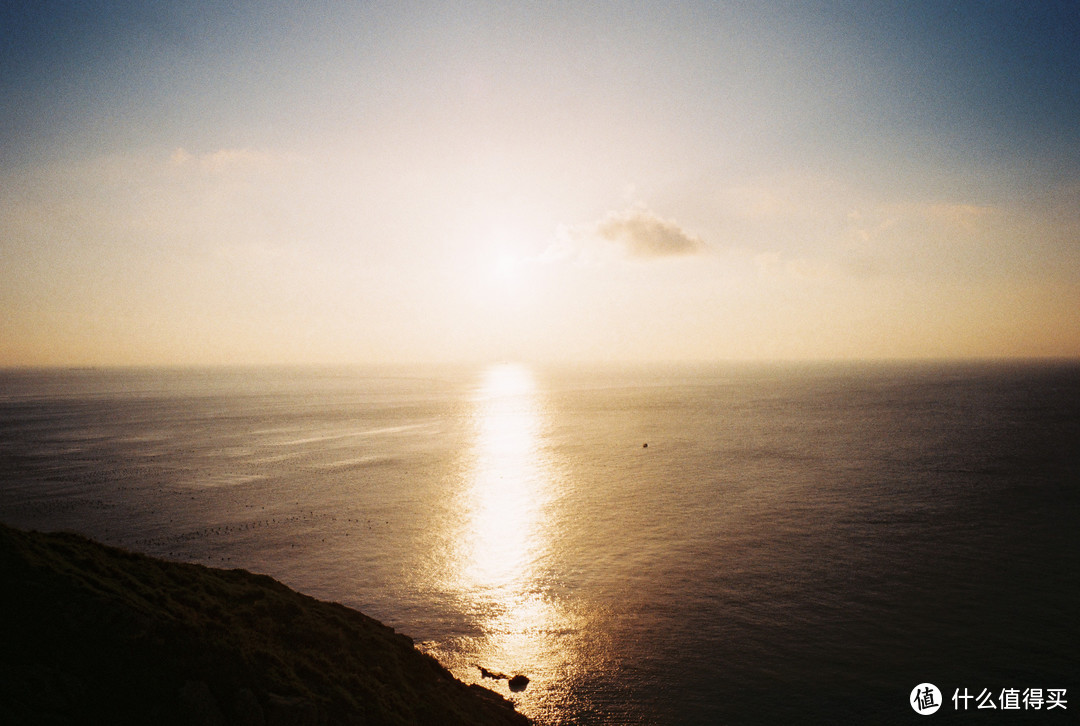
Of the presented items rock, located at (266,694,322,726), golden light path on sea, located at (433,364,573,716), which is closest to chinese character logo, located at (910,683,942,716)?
golden light path on sea, located at (433,364,573,716)

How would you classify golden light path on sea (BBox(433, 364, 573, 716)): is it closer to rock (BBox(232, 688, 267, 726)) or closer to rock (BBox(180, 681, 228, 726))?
rock (BBox(232, 688, 267, 726))

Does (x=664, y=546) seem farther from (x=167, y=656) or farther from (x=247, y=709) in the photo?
(x=167, y=656)

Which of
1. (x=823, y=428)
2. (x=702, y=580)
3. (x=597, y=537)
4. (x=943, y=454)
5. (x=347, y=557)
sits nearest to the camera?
(x=702, y=580)

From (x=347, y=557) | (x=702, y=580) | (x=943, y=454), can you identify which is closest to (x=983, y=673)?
(x=702, y=580)

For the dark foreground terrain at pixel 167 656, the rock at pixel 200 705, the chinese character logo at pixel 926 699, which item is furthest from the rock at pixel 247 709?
the chinese character logo at pixel 926 699

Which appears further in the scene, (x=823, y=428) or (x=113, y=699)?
(x=823, y=428)

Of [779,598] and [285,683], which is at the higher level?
[285,683]

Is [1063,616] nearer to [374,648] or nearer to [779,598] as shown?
[779,598]

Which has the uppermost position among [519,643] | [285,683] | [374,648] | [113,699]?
[113,699]
